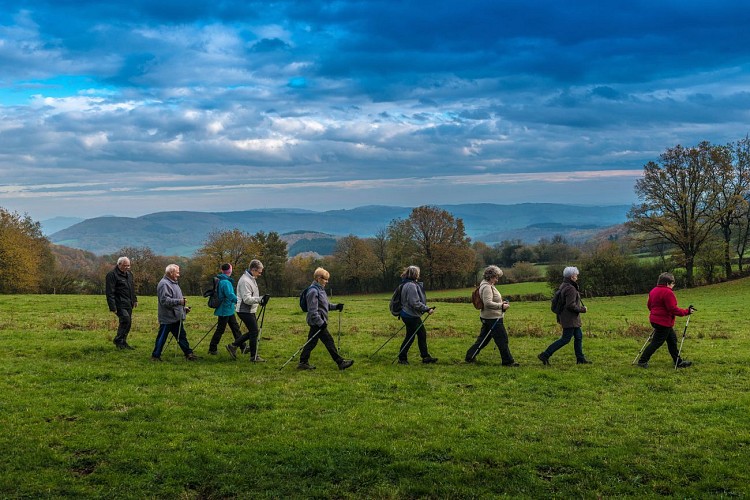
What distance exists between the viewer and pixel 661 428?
886 centimetres

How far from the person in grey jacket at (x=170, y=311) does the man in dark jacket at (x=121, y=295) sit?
4.87 feet

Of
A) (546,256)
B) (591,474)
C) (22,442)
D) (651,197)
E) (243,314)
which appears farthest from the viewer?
(546,256)

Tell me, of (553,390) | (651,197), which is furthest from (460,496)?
(651,197)

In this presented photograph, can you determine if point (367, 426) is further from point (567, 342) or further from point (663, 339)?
point (663, 339)

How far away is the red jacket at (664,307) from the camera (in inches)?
511

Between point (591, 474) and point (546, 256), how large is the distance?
3758 inches

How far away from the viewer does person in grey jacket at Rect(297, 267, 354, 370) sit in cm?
1299

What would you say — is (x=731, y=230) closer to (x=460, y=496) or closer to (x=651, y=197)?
(x=651, y=197)

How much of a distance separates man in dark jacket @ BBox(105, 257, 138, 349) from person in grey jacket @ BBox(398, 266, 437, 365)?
7.38 metres

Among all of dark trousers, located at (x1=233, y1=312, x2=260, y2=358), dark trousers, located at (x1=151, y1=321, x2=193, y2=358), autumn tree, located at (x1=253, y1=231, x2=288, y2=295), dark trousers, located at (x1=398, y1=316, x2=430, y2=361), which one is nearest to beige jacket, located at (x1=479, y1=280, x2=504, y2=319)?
dark trousers, located at (x1=398, y1=316, x2=430, y2=361)

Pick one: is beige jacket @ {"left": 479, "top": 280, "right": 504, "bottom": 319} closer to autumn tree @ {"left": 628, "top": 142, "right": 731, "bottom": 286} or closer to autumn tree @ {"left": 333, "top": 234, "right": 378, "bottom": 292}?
autumn tree @ {"left": 628, "top": 142, "right": 731, "bottom": 286}

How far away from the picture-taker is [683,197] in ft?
163

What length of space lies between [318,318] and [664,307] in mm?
8434

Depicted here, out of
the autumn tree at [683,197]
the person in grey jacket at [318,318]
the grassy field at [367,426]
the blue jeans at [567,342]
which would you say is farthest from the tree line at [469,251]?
the person in grey jacket at [318,318]
